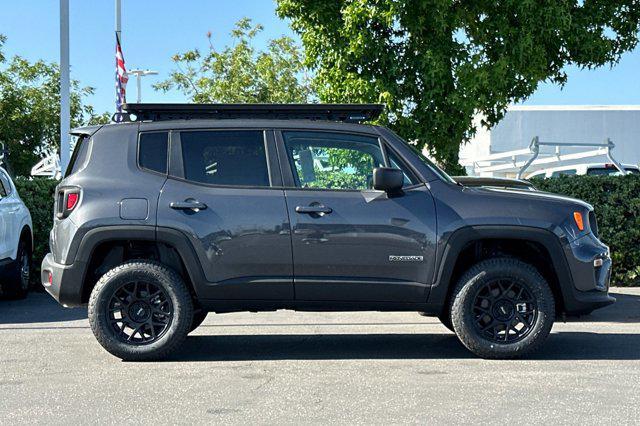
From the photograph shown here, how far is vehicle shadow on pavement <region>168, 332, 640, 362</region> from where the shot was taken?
24.6ft

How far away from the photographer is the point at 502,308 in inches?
287

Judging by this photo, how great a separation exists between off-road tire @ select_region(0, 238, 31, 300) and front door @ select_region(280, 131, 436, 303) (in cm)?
499

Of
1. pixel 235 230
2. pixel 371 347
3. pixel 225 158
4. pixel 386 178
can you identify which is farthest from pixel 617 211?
pixel 235 230

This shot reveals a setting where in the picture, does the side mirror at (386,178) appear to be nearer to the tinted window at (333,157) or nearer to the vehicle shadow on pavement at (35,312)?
the tinted window at (333,157)

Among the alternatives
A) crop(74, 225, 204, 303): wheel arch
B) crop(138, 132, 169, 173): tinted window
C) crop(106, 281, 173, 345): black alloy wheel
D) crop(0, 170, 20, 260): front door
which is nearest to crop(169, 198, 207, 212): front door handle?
crop(74, 225, 204, 303): wheel arch

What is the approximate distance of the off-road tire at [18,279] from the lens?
1094 cm

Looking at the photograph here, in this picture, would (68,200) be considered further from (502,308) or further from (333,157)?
(502,308)

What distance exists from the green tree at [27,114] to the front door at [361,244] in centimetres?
2950

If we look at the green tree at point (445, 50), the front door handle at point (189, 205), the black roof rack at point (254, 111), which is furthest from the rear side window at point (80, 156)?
the green tree at point (445, 50)

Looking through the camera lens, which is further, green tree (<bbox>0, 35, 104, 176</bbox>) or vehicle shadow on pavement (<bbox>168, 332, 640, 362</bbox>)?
green tree (<bbox>0, 35, 104, 176</bbox>)

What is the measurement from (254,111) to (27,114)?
100ft

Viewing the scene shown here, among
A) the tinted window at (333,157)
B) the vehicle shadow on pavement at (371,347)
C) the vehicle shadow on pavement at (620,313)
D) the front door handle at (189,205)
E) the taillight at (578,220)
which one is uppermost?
the tinted window at (333,157)

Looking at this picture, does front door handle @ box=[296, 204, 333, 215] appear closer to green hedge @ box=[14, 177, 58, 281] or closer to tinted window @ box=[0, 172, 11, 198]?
tinted window @ box=[0, 172, 11, 198]

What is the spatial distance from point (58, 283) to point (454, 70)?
27.0 ft
